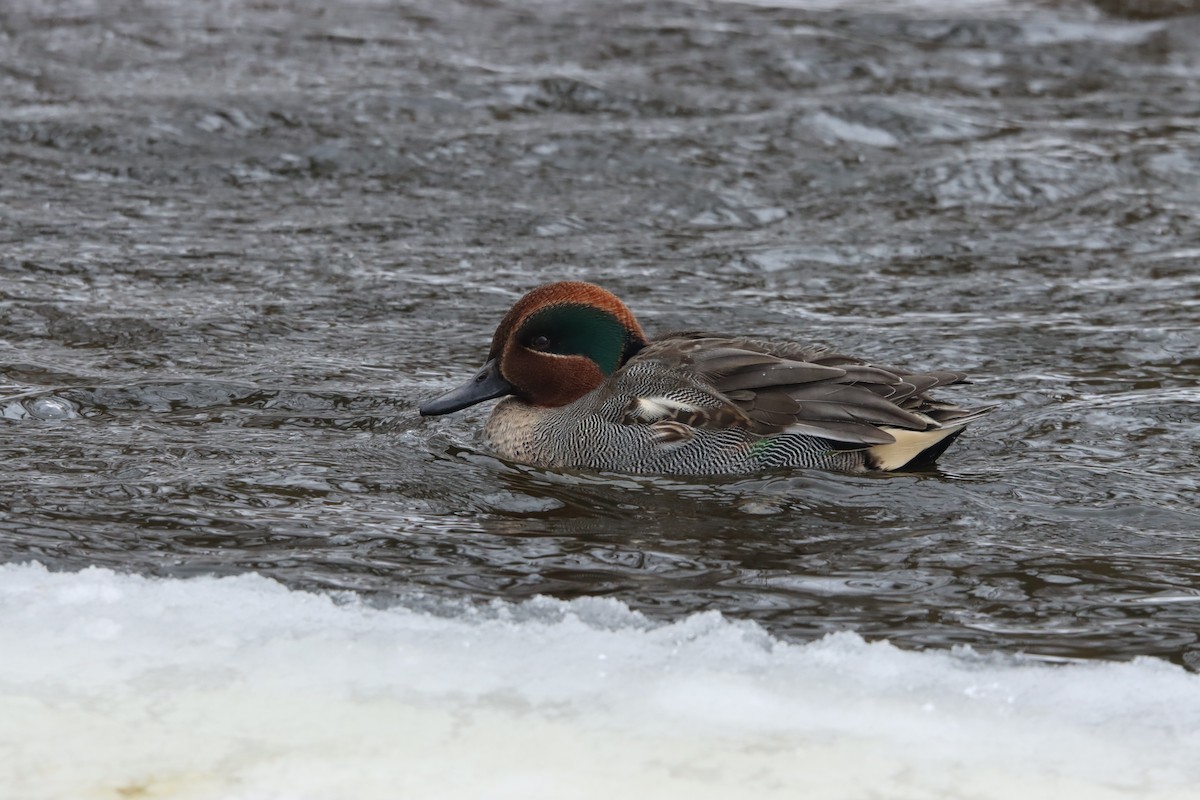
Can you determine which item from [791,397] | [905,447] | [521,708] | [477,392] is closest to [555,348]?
[477,392]

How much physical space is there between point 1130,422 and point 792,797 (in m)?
3.91

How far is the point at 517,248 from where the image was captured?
424 inches

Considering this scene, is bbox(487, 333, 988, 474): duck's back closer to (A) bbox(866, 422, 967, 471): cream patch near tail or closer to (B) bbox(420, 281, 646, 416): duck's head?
(A) bbox(866, 422, 967, 471): cream patch near tail

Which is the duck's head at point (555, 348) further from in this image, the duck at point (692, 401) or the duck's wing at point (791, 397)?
the duck's wing at point (791, 397)

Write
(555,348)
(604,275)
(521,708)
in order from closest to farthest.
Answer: (521,708), (555,348), (604,275)

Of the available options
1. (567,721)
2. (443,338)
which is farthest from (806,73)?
A: (567,721)

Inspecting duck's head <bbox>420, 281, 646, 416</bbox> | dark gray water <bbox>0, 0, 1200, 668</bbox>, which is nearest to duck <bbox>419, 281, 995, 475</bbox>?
duck's head <bbox>420, 281, 646, 416</bbox>

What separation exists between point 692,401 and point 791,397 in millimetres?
400

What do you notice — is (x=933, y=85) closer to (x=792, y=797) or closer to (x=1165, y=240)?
(x=1165, y=240)

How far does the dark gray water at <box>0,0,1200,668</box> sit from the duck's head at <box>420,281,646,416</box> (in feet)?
1.07

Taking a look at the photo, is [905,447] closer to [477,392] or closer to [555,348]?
[555,348]

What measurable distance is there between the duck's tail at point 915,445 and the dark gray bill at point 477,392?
1595 millimetres

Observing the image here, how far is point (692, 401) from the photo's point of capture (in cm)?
693

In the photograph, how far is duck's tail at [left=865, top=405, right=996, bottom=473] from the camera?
6.84 meters
